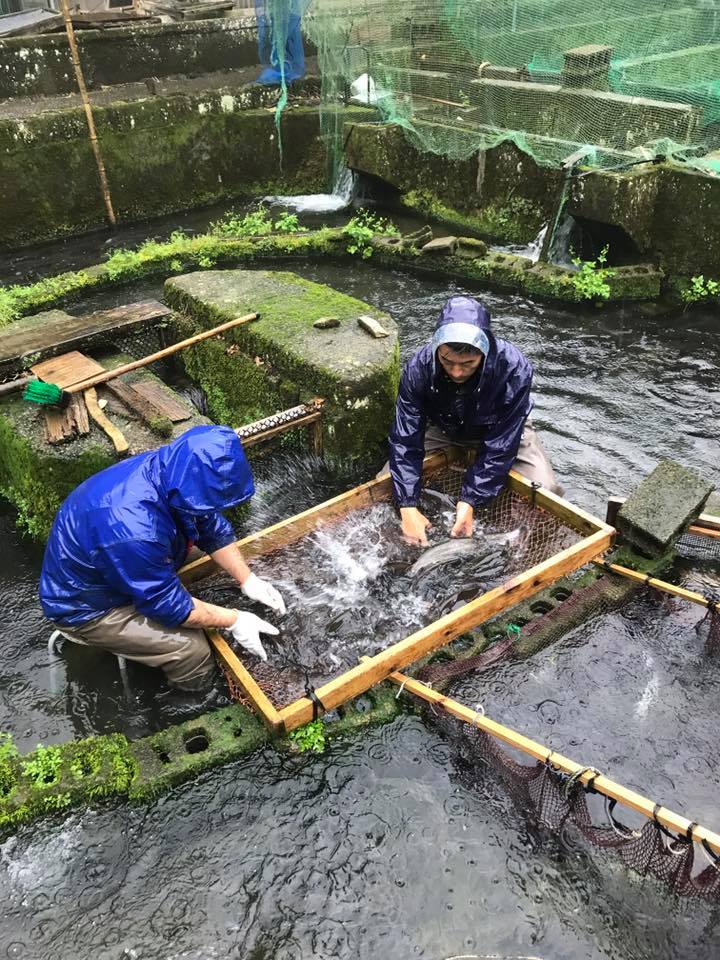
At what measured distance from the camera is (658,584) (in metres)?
5.08

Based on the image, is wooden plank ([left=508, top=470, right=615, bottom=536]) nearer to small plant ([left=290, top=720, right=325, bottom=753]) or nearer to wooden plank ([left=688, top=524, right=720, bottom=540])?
wooden plank ([left=688, top=524, right=720, bottom=540])

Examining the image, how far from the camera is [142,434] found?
5.89 meters

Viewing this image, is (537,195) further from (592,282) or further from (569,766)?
(569,766)

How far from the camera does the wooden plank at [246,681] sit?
160 inches

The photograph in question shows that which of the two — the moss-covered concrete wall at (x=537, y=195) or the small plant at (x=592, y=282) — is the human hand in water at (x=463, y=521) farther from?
the moss-covered concrete wall at (x=537, y=195)

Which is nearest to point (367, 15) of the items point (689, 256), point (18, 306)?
point (689, 256)

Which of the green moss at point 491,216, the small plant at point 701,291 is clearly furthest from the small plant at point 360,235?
the small plant at point 701,291

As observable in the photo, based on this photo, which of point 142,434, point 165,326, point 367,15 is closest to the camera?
point 142,434

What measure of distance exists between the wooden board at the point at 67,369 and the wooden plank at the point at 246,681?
3093 mm

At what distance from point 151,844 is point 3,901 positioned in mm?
786

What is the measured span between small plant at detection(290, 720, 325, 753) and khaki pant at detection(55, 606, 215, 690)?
0.88 meters

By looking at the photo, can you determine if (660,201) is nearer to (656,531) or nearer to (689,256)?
(689,256)

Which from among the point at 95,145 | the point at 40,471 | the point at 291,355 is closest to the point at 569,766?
the point at 291,355

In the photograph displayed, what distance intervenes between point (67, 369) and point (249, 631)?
141 inches
